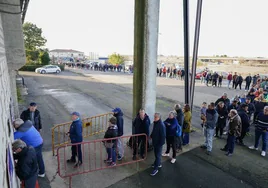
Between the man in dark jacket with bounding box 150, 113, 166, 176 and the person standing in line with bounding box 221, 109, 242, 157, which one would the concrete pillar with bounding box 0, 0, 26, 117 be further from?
the person standing in line with bounding box 221, 109, 242, 157

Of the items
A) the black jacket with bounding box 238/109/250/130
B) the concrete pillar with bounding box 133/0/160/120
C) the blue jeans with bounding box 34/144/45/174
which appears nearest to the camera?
the blue jeans with bounding box 34/144/45/174

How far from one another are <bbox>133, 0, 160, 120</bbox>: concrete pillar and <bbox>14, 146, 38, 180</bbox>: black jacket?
3.59 m

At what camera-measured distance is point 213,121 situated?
6270mm

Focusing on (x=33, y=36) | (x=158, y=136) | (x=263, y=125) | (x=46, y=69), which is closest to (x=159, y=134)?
(x=158, y=136)

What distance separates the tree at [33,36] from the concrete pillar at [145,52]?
130 feet

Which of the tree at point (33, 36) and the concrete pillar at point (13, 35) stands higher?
the tree at point (33, 36)

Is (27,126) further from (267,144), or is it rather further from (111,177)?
(267,144)

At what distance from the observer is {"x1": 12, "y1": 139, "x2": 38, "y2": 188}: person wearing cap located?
3557 millimetres

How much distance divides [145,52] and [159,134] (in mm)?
2574

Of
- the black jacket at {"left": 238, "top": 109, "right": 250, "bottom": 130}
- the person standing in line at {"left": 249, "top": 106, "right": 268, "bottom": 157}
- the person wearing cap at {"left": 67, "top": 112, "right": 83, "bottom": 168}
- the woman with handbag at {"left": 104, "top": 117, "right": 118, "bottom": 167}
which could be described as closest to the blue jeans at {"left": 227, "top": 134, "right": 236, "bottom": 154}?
the person standing in line at {"left": 249, "top": 106, "right": 268, "bottom": 157}

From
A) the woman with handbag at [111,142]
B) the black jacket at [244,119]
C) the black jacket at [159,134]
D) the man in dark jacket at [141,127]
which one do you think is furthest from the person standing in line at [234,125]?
the woman with handbag at [111,142]

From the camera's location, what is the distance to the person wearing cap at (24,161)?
356 centimetres

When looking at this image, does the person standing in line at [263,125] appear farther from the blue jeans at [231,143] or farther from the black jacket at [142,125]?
the black jacket at [142,125]

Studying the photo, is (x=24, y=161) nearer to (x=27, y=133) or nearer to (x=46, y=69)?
(x=27, y=133)
